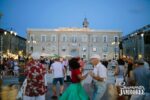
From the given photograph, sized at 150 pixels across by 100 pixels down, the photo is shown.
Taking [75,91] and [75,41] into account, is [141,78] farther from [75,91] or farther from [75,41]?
[75,41]

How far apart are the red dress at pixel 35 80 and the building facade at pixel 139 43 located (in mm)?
42874

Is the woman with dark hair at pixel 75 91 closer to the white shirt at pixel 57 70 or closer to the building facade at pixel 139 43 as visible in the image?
the white shirt at pixel 57 70

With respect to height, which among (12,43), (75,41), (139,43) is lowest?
(139,43)

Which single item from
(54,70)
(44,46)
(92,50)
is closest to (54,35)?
(44,46)

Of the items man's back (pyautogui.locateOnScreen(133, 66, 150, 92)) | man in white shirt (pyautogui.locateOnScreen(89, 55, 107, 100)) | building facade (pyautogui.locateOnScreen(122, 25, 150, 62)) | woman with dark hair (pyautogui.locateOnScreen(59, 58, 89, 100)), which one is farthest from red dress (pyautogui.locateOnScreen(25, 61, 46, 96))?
building facade (pyautogui.locateOnScreen(122, 25, 150, 62))

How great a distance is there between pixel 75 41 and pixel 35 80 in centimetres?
10760

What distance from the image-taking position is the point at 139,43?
257ft

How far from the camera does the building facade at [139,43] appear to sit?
67.9 metres

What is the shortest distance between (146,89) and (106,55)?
107 m

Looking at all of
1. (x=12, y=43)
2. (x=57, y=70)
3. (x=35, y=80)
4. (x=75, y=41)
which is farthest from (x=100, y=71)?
(x=75, y=41)

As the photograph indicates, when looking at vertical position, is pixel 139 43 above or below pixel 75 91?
above

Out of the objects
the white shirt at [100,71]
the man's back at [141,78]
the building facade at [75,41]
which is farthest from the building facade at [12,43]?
the man's back at [141,78]

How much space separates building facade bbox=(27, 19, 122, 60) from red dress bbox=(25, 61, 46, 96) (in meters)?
106

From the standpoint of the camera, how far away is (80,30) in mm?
118062
